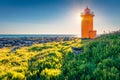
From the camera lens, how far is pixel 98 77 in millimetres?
8312

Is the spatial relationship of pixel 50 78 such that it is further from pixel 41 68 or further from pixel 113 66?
pixel 113 66

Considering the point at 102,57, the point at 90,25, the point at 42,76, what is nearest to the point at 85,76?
the point at 42,76

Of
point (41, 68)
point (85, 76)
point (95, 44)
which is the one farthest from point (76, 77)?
point (95, 44)

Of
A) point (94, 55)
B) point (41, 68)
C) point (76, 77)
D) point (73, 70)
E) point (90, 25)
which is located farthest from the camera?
point (90, 25)

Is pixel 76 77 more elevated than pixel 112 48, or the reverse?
pixel 112 48

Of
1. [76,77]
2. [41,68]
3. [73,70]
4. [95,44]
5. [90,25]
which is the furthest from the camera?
[90,25]

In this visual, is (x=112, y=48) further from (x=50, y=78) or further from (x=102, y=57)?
(x=50, y=78)

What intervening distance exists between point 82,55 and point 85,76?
3726mm

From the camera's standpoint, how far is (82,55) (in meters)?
12.3

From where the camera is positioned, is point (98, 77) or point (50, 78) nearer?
point (98, 77)

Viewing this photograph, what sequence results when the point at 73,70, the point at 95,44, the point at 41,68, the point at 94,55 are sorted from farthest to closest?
1. the point at 95,44
2. the point at 94,55
3. the point at 41,68
4. the point at 73,70

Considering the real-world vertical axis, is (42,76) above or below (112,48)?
below

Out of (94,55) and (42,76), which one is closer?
(42,76)

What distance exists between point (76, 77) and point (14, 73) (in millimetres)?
2727
